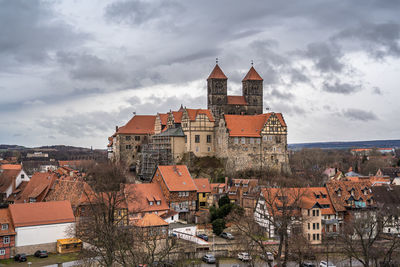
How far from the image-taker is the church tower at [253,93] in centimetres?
10488

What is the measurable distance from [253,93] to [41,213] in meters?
62.7

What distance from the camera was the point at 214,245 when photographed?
5081 centimetres

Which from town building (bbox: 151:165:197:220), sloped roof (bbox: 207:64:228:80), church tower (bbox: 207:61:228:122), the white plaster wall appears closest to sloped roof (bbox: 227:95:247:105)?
church tower (bbox: 207:61:228:122)

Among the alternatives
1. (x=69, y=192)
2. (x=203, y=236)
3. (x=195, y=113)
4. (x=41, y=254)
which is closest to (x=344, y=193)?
(x=203, y=236)

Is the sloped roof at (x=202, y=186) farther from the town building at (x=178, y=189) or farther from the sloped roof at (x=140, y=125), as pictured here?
the sloped roof at (x=140, y=125)

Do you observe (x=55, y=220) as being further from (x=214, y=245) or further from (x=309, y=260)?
(x=309, y=260)

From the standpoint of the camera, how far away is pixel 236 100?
104812mm

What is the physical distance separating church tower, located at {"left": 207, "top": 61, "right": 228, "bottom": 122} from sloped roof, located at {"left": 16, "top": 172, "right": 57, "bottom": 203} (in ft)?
139

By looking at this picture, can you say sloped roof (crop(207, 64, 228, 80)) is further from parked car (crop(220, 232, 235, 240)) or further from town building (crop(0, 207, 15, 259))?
town building (crop(0, 207, 15, 259))

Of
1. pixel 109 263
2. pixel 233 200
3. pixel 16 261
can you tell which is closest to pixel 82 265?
pixel 109 263

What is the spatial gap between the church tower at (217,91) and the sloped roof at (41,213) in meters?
52.7

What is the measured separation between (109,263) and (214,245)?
16.4 metres

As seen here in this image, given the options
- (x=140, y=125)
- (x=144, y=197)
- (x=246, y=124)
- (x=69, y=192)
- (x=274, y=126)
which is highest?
(x=140, y=125)

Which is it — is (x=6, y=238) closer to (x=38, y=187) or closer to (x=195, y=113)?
(x=38, y=187)
